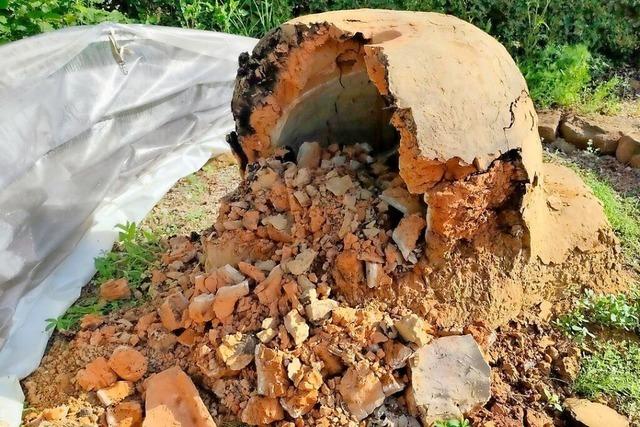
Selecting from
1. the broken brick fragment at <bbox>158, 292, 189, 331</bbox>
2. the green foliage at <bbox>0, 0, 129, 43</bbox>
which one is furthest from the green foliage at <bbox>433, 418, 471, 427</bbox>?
the green foliage at <bbox>0, 0, 129, 43</bbox>

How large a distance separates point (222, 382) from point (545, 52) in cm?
360

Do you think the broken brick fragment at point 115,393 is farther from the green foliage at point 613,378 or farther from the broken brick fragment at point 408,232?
the green foliage at point 613,378

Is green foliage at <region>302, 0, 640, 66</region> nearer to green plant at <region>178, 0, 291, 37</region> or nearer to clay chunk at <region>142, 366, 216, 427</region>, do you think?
green plant at <region>178, 0, 291, 37</region>

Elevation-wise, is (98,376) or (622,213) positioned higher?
(98,376)

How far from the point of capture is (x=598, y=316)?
2.45 meters

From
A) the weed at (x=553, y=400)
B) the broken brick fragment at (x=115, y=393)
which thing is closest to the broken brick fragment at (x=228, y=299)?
the broken brick fragment at (x=115, y=393)

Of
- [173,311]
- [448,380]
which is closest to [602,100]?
[448,380]

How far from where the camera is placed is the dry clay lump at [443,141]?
6.68 ft

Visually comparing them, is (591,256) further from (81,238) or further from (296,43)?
(81,238)

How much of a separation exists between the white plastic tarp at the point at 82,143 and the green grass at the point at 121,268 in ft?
0.24

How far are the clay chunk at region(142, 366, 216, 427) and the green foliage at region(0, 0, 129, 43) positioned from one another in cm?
230

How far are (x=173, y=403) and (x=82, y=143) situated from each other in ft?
5.80

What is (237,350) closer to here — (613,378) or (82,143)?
(613,378)

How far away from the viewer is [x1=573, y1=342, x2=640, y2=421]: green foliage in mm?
2238
